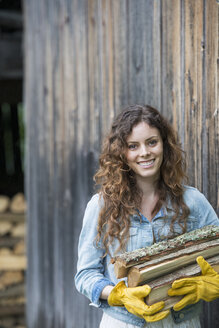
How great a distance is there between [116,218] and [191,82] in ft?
3.03

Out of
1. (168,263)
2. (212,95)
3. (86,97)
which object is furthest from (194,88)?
(86,97)

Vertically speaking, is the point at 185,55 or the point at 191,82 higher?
the point at 185,55

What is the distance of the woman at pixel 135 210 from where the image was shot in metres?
2.11

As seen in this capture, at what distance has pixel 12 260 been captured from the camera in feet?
19.1

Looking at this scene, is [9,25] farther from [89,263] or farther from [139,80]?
[89,263]

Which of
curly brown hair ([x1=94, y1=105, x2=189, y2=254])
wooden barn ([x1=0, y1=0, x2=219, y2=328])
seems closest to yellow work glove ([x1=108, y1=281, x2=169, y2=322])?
curly brown hair ([x1=94, y1=105, x2=189, y2=254])

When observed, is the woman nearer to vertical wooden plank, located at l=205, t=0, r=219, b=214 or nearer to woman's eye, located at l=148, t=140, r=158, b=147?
woman's eye, located at l=148, t=140, r=158, b=147

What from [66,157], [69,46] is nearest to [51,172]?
[66,157]

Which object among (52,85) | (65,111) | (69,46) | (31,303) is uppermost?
(69,46)

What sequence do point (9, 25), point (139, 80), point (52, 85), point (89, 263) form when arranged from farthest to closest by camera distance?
point (9, 25) < point (52, 85) < point (139, 80) < point (89, 263)

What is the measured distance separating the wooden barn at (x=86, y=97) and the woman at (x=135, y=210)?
0.28m

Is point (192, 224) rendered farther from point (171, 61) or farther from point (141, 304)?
point (171, 61)

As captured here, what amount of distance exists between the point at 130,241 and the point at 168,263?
0.30m

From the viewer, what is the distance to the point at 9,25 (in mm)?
5703
